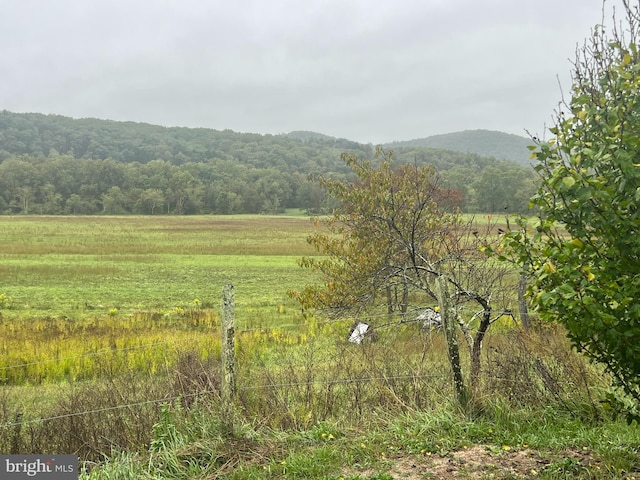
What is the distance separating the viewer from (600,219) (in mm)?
3514

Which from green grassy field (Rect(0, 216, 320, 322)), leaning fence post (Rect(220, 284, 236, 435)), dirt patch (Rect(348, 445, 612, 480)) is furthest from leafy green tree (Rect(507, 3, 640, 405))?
green grassy field (Rect(0, 216, 320, 322))

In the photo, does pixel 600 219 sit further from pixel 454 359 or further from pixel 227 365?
pixel 227 365

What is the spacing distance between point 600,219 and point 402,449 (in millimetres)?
3187

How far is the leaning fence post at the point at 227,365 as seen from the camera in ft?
18.0

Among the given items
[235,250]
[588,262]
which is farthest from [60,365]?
[235,250]

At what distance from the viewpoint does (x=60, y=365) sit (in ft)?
36.2

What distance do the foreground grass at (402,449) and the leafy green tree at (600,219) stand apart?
142 centimetres

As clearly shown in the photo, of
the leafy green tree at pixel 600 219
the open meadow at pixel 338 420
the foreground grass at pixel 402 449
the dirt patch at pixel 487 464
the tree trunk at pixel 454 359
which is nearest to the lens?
the leafy green tree at pixel 600 219

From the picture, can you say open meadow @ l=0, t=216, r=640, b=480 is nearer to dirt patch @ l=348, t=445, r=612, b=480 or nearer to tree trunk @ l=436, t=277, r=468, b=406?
dirt patch @ l=348, t=445, r=612, b=480

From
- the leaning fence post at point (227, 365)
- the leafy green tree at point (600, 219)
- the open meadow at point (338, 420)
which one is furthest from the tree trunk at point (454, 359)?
the leaning fence post at point (227, 365)

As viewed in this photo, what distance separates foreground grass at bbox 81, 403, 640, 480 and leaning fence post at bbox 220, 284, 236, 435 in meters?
0.17

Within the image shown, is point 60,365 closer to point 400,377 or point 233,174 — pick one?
point 400,377

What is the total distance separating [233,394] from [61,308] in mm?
16188

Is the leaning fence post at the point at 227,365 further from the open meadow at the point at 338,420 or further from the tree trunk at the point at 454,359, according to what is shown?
the tree trunk at the point at 454,359
